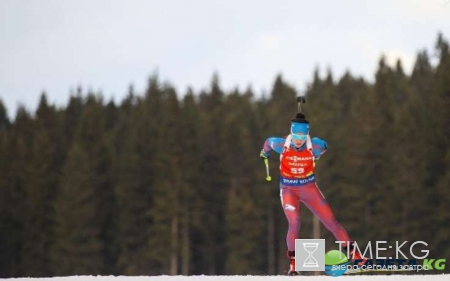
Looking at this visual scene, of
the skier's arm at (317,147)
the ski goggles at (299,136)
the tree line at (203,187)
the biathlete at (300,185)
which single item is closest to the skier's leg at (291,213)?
the biathlete at (300,185)

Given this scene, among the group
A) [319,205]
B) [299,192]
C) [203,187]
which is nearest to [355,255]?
[319,205]

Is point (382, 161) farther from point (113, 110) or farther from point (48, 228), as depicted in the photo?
point (113, 110)

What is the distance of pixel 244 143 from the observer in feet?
221

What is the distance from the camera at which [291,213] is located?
49.5ft

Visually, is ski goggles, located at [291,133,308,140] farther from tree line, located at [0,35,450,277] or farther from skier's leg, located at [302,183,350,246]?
tree line, located at [0,35,450,277]

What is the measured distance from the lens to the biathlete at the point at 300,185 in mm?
15039

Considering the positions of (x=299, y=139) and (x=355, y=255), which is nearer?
(x=355, y=255)

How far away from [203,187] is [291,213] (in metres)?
49.7

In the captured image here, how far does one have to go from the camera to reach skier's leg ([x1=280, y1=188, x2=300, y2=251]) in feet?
49.2

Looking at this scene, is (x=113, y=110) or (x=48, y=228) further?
(x=113, y=110)

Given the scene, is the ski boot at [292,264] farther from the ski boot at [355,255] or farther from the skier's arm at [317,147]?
the skier's arm at [317,147]

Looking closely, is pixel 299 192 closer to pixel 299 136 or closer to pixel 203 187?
pixel 299 136

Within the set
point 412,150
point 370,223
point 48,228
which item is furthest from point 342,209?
point 48,228

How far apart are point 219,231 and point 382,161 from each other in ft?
46.5
